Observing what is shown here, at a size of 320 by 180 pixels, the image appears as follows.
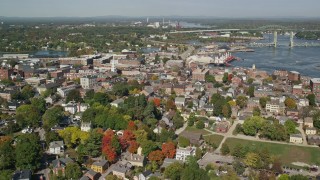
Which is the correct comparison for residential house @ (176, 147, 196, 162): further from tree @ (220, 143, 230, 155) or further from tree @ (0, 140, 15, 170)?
tree @ (0, 140, 15, 170)

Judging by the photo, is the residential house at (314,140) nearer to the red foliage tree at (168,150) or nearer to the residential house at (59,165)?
the red foliage tree at (168,150)


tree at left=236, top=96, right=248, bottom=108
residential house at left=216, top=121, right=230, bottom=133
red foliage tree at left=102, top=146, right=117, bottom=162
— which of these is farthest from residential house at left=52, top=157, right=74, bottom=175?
tree at left=236, top=96, right=248, bottom=108

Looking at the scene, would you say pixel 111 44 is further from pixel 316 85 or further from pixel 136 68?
pixel 316 85

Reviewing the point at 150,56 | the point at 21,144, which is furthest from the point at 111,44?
the point at 21,144

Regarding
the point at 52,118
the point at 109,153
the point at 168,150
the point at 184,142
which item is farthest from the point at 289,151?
the point at 52,118

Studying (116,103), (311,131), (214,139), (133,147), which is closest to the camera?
(133,147)

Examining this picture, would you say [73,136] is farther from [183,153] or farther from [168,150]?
[183,153]
